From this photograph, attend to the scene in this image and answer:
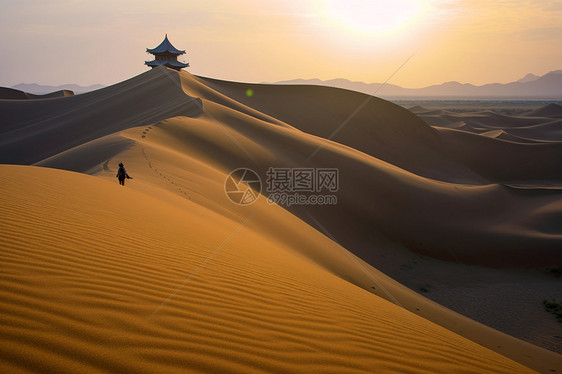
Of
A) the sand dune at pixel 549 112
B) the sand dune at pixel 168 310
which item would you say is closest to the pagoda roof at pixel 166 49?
the sand dune at pixel 168 310

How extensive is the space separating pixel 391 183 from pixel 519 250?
255 inches

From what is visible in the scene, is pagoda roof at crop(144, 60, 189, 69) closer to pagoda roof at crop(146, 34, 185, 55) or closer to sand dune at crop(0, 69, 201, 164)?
pagoda roof at crop(146, 34, 185, 55)

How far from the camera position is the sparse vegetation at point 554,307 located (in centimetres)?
1073

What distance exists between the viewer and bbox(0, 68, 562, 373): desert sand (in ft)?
8.73

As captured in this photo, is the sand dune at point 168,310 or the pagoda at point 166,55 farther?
the pagoda at point 166,55

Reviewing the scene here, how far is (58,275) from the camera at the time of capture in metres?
3.22

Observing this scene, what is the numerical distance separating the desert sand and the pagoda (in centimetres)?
2463

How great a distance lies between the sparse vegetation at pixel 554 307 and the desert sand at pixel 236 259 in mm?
321

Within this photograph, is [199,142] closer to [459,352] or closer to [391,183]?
[391,183]

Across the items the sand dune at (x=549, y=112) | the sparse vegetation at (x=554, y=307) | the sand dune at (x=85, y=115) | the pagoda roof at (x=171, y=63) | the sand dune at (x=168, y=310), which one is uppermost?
the sand dune at (x=549, y=112)

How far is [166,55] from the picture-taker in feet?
153

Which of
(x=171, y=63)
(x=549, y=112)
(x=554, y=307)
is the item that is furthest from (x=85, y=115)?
(x=549, y=112)

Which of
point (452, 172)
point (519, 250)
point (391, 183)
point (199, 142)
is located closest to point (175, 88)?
point (199, 142)

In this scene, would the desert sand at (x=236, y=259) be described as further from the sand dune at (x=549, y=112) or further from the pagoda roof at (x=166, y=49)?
the sand dune at (x=549, y=112)
